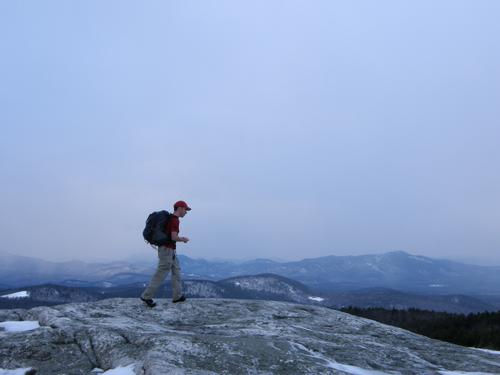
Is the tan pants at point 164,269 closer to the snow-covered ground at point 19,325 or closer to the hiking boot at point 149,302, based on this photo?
the hiking boot at point 149,302

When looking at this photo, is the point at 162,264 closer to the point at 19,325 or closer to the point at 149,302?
the point at 149,302

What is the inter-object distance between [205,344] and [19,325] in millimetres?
6721

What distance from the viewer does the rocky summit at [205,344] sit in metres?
9.76

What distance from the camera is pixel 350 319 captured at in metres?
17.8

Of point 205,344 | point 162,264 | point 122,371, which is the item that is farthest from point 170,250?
point 122,371

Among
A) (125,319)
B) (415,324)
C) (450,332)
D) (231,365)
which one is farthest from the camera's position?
Result: (415,324)

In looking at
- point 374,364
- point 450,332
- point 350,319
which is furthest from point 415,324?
point 374,364

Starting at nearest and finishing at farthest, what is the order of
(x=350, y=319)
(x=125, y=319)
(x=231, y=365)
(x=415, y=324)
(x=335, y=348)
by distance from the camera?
1. (x=231, y=365)
2. (x=335, y=348)
3. (x=125, y=319)
4. (x=350, y=319)
5. (x=415, y=324)

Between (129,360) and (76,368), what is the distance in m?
1.45

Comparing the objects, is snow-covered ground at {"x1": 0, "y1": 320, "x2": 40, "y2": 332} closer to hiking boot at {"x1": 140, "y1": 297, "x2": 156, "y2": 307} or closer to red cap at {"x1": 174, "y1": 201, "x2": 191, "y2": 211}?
hiking boot at {"x1": 140, "y1": 297, "x2": 156, "y2": 307}

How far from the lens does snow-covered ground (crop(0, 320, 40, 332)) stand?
1281 cm

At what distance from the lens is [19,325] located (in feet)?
43.3

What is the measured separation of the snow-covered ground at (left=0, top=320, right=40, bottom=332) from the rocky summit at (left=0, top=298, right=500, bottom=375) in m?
0.06

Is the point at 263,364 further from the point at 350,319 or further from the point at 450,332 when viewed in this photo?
the point at 450,332
